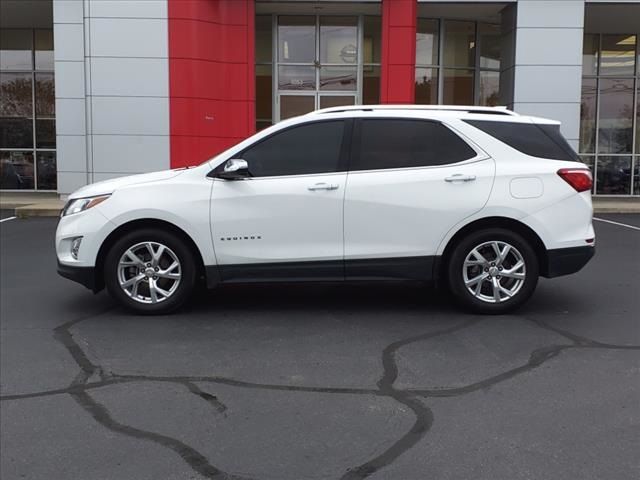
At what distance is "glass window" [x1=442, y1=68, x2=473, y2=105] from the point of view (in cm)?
1962

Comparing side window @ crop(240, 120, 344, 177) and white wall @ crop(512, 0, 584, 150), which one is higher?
white wall @ crop(512, 0, 584, 150)

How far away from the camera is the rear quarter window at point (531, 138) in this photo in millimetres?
6422

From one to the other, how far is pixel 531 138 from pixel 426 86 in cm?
1356

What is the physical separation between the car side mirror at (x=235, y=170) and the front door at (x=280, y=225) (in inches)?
2.0

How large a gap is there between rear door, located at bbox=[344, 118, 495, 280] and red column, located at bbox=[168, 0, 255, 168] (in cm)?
1140

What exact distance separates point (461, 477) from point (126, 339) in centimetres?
328

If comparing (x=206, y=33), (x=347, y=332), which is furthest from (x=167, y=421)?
(x=206, y=33)

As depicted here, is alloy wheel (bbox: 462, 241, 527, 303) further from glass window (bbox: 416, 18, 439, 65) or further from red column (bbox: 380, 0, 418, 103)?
glass window (bbox: 416, 18, 439, 65)

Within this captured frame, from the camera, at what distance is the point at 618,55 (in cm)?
2061

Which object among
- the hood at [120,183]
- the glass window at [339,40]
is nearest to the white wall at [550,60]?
the glass window at [339,40]

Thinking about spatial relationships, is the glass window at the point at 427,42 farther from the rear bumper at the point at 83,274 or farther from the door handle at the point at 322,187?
the rear bumper at the point at 83,274

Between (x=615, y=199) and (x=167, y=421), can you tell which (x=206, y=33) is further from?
(x=167, y=421)

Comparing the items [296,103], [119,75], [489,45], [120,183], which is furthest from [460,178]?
[489,45]

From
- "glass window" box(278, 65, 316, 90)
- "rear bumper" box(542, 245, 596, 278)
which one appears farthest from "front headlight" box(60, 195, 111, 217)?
"glass window" box(278, 65, 316, 90)
